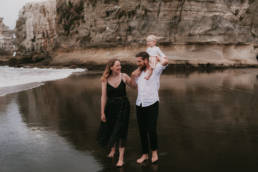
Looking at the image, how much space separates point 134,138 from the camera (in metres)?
5.17

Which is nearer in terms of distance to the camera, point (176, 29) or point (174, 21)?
point (176, 29)

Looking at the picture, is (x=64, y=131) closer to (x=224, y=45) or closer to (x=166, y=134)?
(x=166, y=134)

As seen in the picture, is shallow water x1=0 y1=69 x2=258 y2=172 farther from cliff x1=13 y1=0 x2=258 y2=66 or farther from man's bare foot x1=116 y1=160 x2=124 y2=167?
cliff x1=13 y1=0 x2=258 y2=66

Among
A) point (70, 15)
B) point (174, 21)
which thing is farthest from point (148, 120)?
point (70, 15)

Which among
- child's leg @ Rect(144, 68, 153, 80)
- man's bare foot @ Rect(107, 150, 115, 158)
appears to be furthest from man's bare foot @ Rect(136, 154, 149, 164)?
child's leg @ Rect(144, 68, 153, 80)

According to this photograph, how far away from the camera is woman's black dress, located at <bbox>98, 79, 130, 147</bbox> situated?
3920 mm

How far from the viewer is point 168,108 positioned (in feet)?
25.9

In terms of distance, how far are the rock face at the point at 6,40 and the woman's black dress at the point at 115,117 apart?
9240 centimetres

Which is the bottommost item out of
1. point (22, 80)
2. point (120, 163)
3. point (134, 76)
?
point (22, 80)

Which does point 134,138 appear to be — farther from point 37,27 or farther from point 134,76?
point 37,27

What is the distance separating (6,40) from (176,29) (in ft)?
275

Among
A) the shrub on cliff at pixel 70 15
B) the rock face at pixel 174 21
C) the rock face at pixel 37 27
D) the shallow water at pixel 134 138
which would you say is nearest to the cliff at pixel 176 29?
the rock face at pixel 174 21

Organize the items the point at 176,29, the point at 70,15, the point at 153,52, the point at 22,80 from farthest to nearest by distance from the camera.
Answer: the point at 70,15 → the point at 176,29 → the point at 22,80 → the point at 153,52

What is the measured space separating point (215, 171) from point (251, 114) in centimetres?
394
